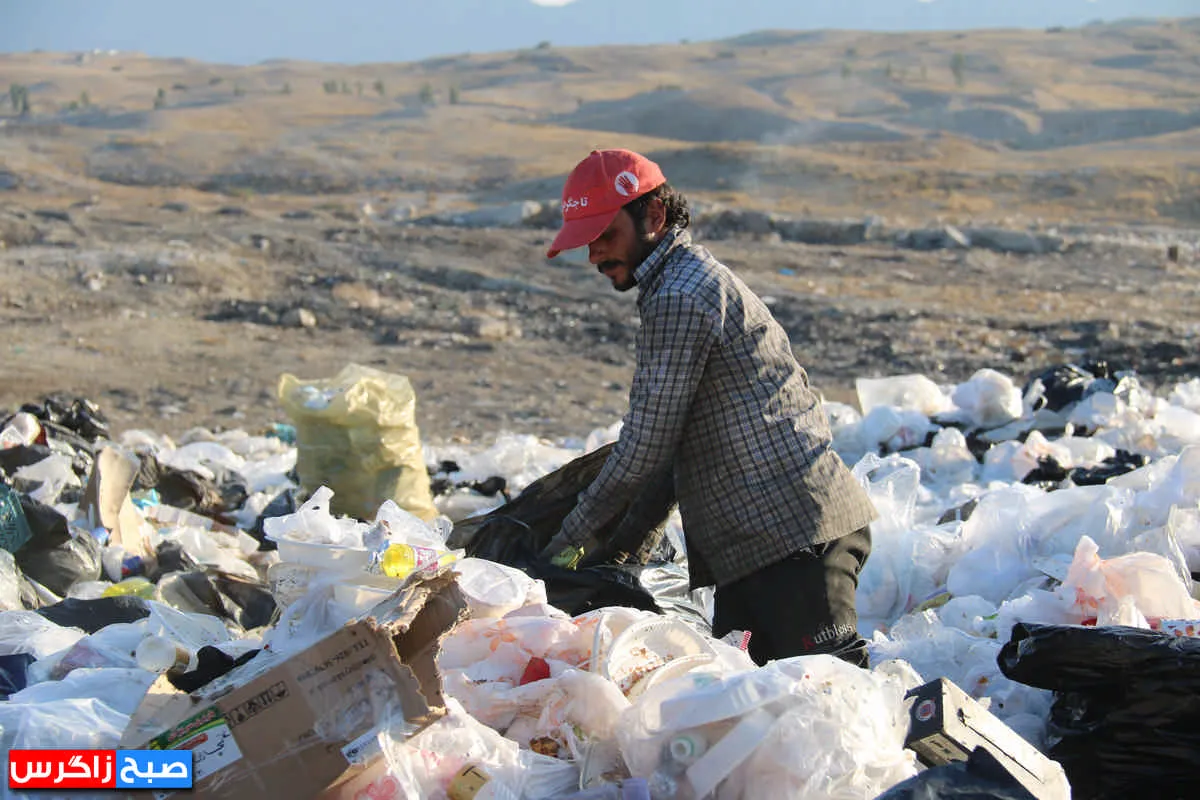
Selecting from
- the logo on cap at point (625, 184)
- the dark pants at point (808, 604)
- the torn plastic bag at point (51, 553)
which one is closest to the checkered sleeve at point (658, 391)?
the logo on cap at point (625, 184)

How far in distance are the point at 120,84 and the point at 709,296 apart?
65.5 metres

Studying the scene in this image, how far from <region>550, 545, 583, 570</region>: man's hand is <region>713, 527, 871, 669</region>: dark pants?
40cm

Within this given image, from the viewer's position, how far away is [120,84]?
199 feet

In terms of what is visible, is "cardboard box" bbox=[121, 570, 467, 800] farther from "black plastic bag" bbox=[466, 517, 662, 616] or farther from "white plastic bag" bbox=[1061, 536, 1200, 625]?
"white plastic bag" bbox=[1061, 536, 1200, 625]

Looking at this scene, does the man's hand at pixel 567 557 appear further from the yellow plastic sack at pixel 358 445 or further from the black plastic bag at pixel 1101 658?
the yellow plastic sack at pixel 358 445

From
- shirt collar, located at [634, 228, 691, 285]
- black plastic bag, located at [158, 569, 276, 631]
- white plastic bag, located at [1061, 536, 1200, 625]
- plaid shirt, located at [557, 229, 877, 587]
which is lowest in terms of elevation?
black plastic bag, located at [158, 569, 276, 631]

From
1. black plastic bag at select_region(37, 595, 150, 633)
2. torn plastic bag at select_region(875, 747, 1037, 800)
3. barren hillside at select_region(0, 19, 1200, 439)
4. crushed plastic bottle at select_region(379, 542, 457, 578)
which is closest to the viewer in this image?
torn plastic bag at select_region(875, 747, 1037, 800)

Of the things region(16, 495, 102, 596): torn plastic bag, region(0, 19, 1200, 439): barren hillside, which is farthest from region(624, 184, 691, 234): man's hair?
region(0, 19, 1200, 439): barren hillside

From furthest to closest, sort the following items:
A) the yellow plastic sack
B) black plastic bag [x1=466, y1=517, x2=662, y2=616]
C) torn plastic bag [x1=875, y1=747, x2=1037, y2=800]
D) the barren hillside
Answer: the barren hillside
the yellow plastic sack
black plastic bag [x1=466, y1=517, x2=662, y2=616]
torn plastic bag [x1=875, y1=747, x2=1037, y2=800]

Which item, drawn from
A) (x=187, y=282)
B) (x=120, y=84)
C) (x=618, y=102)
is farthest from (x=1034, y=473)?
(x=120, y=84)

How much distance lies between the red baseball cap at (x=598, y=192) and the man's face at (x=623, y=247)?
0.11 ft

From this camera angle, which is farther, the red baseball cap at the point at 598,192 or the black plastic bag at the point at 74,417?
the black plastic bag at the point at 74,417

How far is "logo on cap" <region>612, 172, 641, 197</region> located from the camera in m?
2.50

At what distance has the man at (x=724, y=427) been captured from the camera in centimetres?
251
